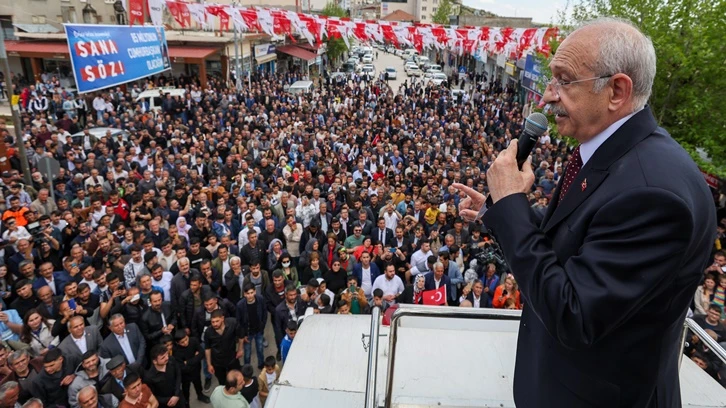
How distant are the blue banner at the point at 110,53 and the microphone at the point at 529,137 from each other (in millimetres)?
12792

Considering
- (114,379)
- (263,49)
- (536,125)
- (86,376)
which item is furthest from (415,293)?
(263,49)

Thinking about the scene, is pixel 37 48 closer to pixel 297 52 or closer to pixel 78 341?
pixel 297 52

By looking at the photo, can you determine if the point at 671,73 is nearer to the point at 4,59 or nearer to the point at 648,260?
the point at 648,260

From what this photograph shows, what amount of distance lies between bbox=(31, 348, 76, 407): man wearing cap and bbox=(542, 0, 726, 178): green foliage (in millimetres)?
11238

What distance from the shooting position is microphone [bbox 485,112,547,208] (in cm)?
159

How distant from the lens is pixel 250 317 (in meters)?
6.35

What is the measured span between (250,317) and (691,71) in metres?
10.2

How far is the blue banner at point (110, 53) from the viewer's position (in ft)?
38.9

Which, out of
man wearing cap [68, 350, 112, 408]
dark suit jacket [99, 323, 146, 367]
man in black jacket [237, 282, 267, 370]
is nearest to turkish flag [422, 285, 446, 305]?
man in black jacket [237, 282, 267, 370]

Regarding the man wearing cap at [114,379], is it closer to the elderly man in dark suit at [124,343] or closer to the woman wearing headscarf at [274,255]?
the elderly man in dark suit at [124,343]

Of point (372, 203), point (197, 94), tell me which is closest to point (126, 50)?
point (197, 94)

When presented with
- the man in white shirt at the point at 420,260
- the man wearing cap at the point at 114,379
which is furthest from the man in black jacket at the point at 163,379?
the man in white shirt at the point at 420,260

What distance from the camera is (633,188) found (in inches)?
45.2

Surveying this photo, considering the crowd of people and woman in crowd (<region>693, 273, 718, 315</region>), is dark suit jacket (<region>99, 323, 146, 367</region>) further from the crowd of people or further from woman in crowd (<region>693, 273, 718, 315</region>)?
woman in crowd (<region>693, 273, 718, 315</region>)
